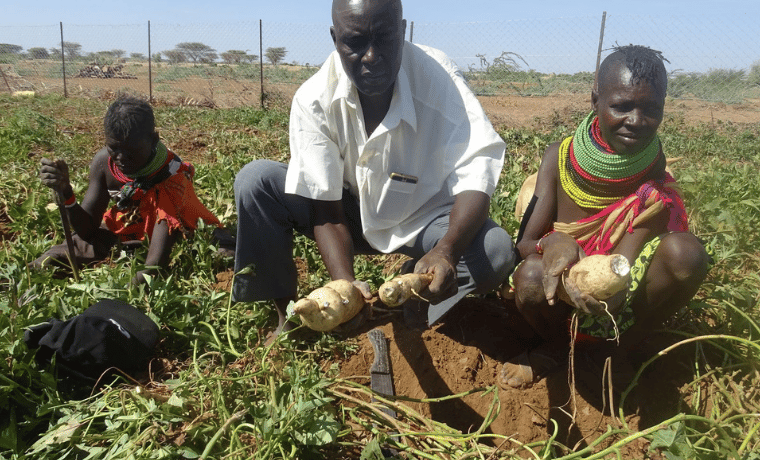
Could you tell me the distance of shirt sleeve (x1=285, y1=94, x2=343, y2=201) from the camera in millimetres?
2033

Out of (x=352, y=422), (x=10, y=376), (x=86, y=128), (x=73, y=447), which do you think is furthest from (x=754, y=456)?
(x=86, y=128)

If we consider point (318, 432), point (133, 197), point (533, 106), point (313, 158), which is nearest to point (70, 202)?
point (133, 197)

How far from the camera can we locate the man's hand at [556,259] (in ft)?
5.98

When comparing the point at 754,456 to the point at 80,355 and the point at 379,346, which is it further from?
the point at 80,355

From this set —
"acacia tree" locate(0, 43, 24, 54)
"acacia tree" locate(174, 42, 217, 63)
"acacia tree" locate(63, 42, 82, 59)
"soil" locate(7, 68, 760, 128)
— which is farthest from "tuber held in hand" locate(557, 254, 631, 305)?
"acacia tree" locate(0, 43, 24, 54)

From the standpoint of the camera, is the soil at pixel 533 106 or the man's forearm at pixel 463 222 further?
the soil at pixel 533 106

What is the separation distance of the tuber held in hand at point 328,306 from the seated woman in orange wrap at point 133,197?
153 centimetres

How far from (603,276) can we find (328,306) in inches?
32.5

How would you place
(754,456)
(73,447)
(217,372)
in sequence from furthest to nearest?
(217,372) < (73,447) < (754,456)

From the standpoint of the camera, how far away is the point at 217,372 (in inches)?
80.1

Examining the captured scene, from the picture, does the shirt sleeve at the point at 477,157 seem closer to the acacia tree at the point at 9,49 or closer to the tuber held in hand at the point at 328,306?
the tuber held in hand at the point at 328,306

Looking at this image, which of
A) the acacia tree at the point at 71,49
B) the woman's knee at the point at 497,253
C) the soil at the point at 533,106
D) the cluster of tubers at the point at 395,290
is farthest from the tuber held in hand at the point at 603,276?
the acacia tree at the point at 71,49

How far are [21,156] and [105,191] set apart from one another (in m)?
2.02

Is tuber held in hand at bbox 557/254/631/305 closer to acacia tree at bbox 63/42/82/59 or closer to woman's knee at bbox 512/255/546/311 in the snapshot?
woman's knee at bbox 512/255/546/311
